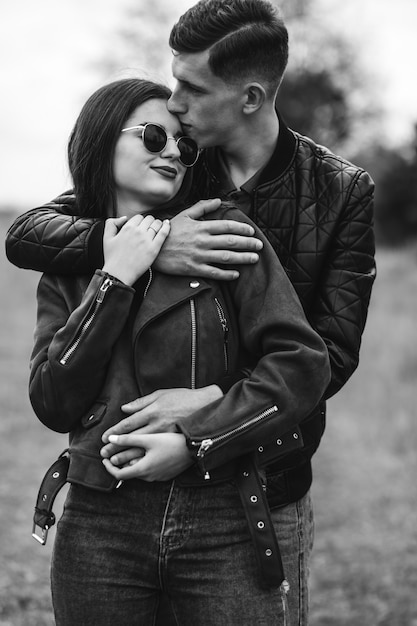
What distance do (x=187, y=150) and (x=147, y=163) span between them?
14cm

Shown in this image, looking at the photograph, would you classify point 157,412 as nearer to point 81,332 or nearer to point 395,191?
point 81,332

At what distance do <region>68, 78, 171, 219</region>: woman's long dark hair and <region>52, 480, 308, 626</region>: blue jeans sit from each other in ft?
2.94

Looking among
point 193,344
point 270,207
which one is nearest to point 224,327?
point 193,344

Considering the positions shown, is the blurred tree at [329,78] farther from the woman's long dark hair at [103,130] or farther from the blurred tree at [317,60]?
the woman's long dark hair at [103,130]

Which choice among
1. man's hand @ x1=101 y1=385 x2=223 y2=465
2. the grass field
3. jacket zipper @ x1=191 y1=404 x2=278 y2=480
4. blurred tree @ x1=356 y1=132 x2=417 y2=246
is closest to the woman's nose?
man's hand @ x1=101 y1=385 x2=223 y2=465

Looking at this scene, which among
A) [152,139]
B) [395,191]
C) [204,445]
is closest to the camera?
[204,445]

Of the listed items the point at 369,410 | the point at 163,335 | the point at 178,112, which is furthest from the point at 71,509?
the point at 369,410

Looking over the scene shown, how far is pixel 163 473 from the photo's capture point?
2.09 meters

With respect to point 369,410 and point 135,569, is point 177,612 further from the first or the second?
point 369,410

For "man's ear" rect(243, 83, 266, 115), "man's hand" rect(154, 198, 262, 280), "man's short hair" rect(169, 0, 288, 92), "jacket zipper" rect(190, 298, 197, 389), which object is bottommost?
"jacket zipper" rect(190, 298, 197, 389)

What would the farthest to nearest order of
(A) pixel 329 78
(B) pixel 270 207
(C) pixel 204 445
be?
(A) pixel 329 78 < (B) pixel 270 207 < (C) pixel 204 445

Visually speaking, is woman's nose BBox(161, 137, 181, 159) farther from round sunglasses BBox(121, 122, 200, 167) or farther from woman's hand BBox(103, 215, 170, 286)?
woman's hand BBox(103, 215, 170, 286)

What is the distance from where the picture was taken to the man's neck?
248 cm

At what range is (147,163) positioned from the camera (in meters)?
2.33
